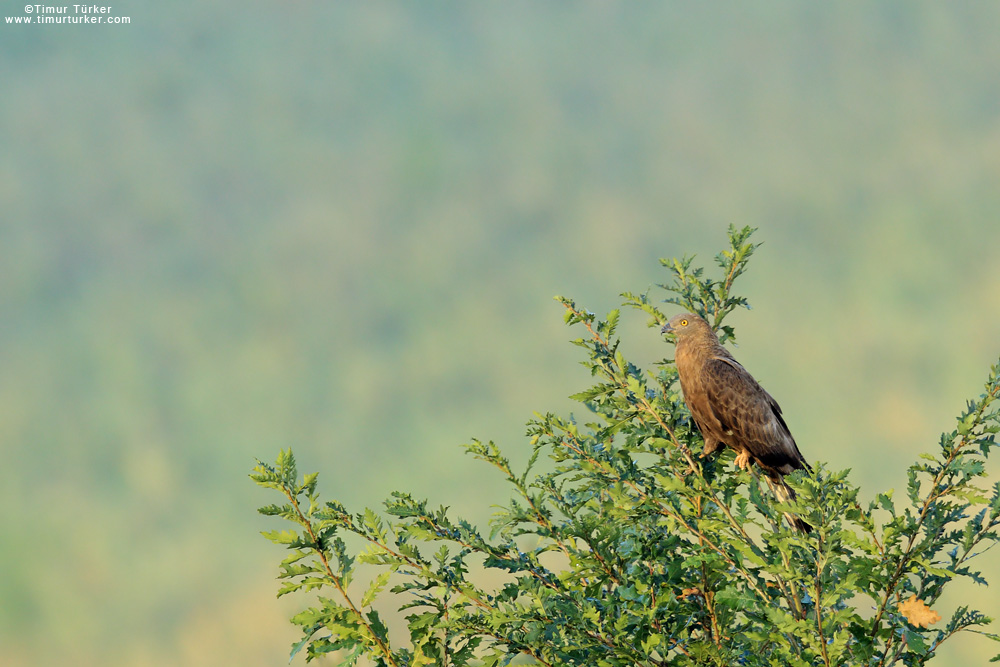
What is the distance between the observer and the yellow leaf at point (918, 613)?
16.8ft

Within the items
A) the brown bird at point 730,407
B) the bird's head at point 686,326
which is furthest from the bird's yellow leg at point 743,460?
the bird's head at point 686,326

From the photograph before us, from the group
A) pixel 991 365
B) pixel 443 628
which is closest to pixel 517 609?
pixel 443 628

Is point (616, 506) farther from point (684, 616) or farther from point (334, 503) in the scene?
point (334, 503)

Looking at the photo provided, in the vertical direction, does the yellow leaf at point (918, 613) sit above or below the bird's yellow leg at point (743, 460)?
below

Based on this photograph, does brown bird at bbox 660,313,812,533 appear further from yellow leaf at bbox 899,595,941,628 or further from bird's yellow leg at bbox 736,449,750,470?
yellow leaf at bbox 899,595,941,628

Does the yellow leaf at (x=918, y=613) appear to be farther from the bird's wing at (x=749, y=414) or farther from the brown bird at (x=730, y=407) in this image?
the bird's wing at (x=749, y=414)

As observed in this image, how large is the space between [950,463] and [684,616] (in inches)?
81.5

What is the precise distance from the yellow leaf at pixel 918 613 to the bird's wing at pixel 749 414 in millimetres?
2731

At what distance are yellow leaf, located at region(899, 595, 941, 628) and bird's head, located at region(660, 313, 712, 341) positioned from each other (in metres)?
3.54

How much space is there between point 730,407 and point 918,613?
299 centimetres

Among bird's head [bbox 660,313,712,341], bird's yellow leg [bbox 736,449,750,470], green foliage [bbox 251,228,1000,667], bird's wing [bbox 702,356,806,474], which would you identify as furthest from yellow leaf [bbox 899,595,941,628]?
bird's head [bbox 660,313,712,341]

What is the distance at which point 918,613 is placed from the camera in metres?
5.17

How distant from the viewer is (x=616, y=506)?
5605 millimetres

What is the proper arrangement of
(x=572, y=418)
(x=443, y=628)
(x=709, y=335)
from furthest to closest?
(x=709, y=335) < (x=572, y=418) < (x=443, y=628)
